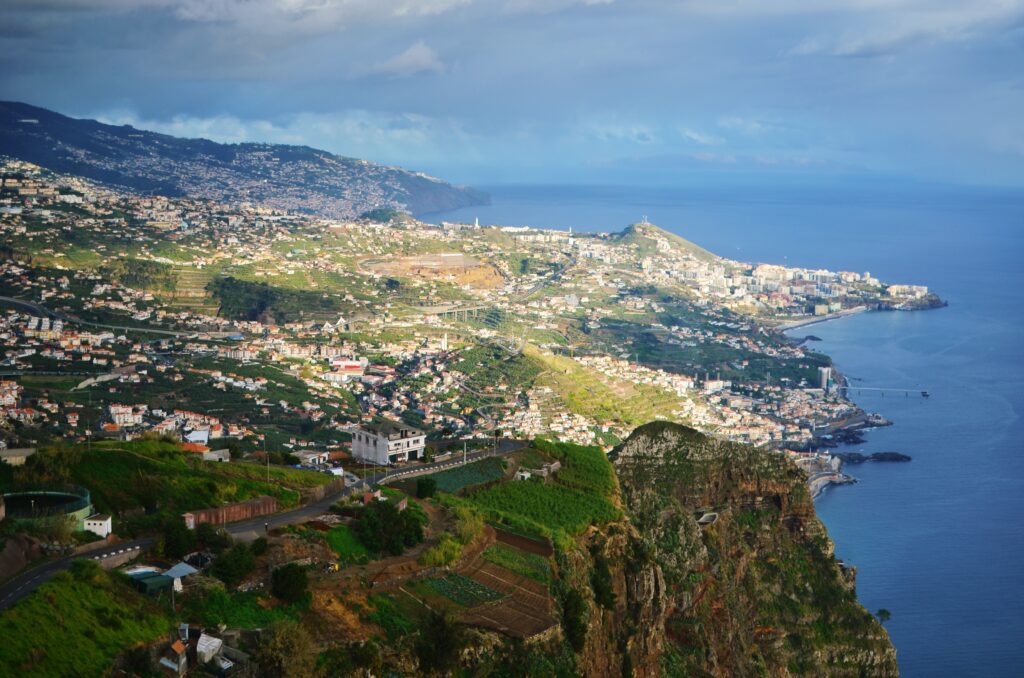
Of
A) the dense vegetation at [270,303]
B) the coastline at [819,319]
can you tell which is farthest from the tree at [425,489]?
the coastline at [819,319]

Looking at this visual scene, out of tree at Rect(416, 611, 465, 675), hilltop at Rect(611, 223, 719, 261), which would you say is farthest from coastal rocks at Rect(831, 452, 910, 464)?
hilltop at Rect(611, 223, 719, 261)

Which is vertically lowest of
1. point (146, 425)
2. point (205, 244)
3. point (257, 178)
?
point (146, 425)

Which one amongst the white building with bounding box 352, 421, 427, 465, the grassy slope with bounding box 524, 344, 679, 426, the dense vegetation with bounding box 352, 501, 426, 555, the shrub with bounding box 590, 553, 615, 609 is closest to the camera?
the dense vegetation with bounding box 352, 501, 426, 555

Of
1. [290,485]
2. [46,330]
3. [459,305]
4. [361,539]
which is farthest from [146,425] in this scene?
[459,305]

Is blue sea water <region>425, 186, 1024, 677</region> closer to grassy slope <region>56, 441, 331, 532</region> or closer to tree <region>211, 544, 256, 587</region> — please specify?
grassy slope <region>56, 441, 331, 532</region>

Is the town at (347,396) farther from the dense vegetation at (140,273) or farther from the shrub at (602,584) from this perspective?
the shrub at (602,584)

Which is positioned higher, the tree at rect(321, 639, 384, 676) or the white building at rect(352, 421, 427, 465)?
the white building at rect(352, 421, 427, 465)

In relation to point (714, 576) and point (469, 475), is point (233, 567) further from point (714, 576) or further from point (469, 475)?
point (714, 576)

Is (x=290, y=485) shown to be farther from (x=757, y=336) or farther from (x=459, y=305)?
(x=757, y=336)
